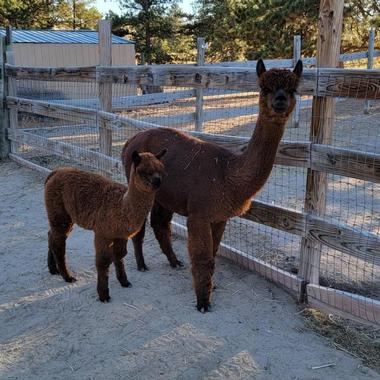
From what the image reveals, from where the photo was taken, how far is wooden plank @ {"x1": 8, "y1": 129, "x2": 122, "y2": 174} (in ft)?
20.9

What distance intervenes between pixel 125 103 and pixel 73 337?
752 cm

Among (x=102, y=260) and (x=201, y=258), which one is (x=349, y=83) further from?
(x=102, y=260)

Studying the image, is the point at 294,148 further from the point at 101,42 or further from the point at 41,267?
the point at 101,42

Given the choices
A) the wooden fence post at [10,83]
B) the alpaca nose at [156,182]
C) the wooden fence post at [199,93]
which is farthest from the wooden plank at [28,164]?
the alpaca nose at [156,182]

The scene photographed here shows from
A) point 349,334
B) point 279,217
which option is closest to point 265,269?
point 279,217

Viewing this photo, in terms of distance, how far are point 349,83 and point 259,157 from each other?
2.66 feet

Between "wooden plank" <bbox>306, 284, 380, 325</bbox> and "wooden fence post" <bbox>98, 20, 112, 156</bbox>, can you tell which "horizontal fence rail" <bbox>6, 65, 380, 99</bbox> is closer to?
"wooden fence post" <bbox>98, 20, 112, 156</bbox>

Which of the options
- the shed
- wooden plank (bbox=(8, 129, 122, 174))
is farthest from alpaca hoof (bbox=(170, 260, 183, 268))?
the shed

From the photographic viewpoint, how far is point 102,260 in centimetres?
383

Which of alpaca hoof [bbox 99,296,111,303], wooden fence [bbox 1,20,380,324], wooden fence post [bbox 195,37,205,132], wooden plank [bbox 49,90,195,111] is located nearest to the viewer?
wooden fence [bbox 1,20,380,324]

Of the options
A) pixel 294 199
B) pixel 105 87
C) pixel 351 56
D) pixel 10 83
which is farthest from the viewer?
pixel 351 56

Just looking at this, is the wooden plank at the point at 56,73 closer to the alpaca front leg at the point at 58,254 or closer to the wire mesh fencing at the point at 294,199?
the wire mesh fencing at the point at 294,199

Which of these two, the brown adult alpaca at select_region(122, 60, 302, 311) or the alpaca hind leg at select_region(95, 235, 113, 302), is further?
the alpaca hind leg at select_region(95, 235, 113, 302)

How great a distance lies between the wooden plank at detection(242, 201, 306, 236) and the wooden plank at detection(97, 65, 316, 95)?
1.03 meters
